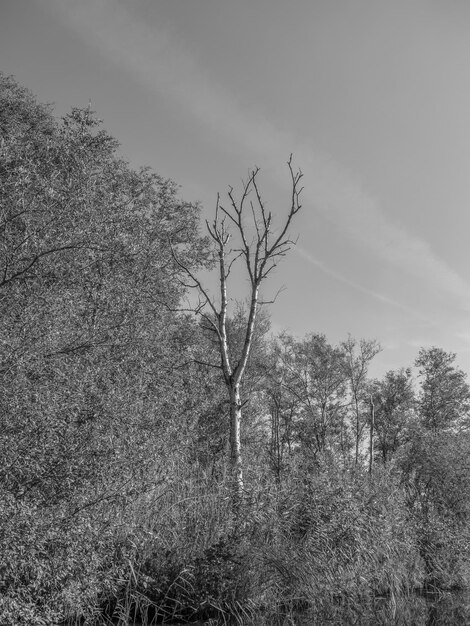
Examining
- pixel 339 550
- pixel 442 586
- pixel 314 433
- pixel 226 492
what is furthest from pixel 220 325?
pixel 314 433

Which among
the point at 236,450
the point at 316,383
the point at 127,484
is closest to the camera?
the point at 127,484

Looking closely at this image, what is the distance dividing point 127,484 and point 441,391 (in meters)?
30.5

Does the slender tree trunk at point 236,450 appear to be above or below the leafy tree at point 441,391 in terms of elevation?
below

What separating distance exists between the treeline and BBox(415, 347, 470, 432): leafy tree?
1731cm

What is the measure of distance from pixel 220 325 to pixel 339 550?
7.09 metres

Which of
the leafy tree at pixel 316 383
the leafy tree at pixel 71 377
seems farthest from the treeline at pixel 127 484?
the leafy tree at pixel 316 383

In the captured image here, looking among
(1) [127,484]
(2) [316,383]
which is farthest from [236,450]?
(2) [316,383]

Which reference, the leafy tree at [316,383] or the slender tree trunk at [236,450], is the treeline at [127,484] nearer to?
the slender tree trunk at [236,450]

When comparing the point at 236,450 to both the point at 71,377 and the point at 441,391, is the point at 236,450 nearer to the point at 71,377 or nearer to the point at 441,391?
the point at 71,377

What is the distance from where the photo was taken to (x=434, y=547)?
12883 millimetres

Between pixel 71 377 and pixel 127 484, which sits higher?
pixel 71 377

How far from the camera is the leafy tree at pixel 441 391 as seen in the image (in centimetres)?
3438

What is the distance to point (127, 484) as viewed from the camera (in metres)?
8.23

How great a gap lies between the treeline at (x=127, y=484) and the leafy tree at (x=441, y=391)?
17310 mm
